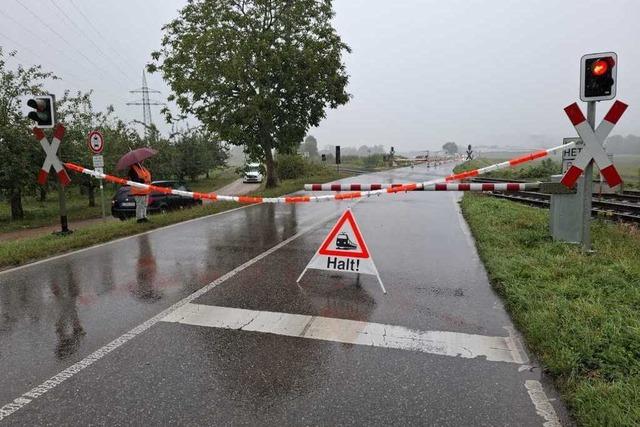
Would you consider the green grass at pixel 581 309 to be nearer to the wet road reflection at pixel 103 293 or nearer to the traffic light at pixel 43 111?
the wet road reflection at pixel 103 293

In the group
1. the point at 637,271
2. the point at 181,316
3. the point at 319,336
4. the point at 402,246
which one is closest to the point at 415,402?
the point at 319,336

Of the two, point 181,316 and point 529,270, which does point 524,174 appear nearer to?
point 529,270

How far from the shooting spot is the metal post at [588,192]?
666cm

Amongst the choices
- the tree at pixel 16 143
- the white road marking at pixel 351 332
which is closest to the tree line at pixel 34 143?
the tree at pixel 16 143

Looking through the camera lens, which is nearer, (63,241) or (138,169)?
(63,241)

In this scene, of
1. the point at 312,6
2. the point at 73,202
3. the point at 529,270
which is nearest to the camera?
the point at 529,270

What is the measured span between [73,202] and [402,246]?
2874 centimetres

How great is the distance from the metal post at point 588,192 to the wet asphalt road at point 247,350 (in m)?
1.81

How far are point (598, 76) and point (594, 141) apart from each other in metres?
0.94

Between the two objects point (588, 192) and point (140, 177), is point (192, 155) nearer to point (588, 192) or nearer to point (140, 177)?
point (140, 177)

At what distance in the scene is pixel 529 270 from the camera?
5867 millimetres

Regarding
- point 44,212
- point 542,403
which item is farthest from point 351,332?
point 44,212

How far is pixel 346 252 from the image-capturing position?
5.92 m

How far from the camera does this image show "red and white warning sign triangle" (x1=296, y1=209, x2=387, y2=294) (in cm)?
584
